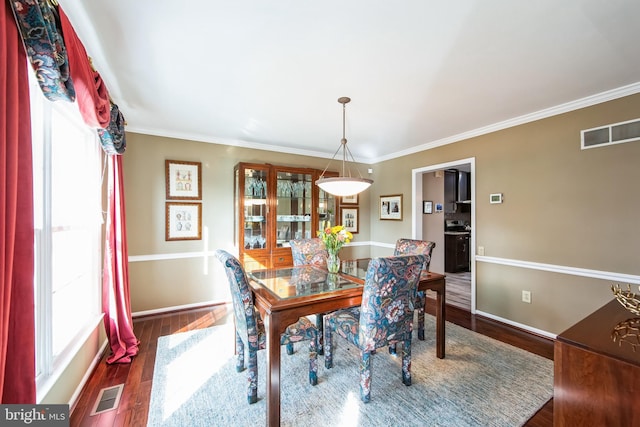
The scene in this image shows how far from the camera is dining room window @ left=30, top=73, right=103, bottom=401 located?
1.57 meters

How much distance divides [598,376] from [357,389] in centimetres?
147

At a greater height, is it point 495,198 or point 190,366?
point 495,198

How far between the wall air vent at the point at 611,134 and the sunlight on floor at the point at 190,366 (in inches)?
158

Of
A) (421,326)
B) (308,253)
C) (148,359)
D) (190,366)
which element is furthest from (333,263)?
(148,359)

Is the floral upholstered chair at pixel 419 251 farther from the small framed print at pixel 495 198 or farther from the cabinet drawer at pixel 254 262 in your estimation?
the cabinet drawer at pixel 254 262

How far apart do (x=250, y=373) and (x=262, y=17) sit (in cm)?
229

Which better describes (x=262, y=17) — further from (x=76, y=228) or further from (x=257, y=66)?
(x=76, y=228)

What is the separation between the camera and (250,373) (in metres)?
1.88

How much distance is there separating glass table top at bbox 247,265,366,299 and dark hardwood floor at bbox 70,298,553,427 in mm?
1155

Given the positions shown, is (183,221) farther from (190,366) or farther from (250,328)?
(250,328)

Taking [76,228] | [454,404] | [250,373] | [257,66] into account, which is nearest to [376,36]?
[257,66]

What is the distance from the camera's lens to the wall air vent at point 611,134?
234cm

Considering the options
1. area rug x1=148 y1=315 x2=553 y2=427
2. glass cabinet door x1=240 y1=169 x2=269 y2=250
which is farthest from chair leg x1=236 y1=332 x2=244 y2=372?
glass cabinet door x1=240 y1=169 x2=269 y2=250

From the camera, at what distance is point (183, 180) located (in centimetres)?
364
